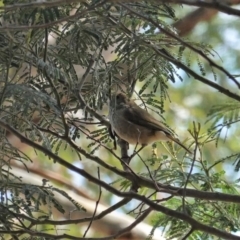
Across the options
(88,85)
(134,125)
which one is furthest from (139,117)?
(88,85)

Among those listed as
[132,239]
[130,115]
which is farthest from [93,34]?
[132,239]

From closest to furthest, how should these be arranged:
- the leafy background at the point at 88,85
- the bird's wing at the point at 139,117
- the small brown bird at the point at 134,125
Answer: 1. the leafy background at the point at 88,85
2. the small brown bird at the point at 134,125
3. the bird's wing at the point at 139,117

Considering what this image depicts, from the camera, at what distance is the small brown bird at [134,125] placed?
7.16 ft

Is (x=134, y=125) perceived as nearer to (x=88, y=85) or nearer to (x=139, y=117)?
(x=139, y=117)

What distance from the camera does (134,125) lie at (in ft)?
7.73

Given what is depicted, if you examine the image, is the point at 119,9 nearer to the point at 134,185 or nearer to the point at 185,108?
the point at 134,185

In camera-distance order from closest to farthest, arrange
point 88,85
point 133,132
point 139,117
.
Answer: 1. point 88,85
2. point 133,132
3. point 139,117

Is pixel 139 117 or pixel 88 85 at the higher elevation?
pixel 139 117

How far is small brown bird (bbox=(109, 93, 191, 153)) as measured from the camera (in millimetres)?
2184

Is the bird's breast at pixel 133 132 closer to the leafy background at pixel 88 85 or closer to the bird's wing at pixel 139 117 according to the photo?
the bird's wing at pixel 139 117

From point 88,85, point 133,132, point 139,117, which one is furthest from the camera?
point 139,117

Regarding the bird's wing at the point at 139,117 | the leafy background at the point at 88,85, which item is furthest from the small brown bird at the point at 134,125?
the leafy background at the point at 88,85

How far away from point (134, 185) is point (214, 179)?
39 centimetres

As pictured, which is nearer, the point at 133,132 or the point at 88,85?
the point at 88,85
